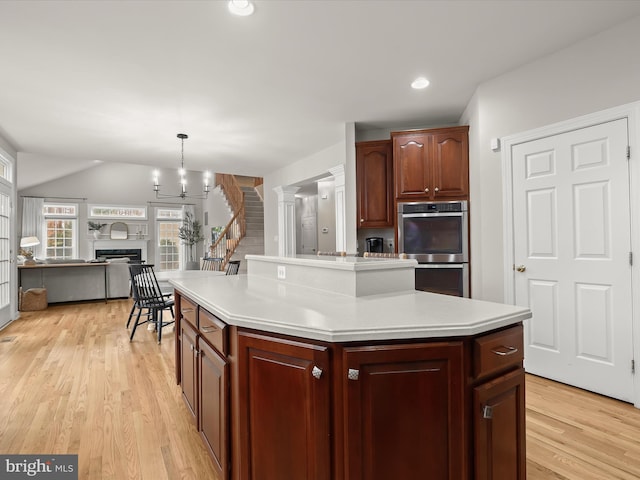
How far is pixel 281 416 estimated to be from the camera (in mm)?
1254

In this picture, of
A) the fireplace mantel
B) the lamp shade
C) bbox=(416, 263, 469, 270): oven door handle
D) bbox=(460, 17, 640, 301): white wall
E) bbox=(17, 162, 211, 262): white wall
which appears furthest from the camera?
the fireplace mantel

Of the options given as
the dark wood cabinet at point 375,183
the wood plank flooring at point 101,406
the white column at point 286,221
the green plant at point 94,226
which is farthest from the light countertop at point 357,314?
the green plant at point 94,226

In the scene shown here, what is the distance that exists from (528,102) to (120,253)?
1133 centimetres

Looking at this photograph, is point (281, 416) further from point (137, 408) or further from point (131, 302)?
point (131, 302)

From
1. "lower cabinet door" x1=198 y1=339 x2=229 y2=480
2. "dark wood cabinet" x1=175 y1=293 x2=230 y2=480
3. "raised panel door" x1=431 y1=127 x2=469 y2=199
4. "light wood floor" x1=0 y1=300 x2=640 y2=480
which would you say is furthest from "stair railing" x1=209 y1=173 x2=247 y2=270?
"lower cabinet door" x1=198 y1=339 x2=229 y2=480

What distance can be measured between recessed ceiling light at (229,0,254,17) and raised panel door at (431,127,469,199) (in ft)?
7.67

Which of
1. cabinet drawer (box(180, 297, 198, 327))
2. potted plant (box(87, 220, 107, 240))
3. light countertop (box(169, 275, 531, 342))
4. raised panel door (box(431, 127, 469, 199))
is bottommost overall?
cabinet drawer (box(180, 297, 198, 327))

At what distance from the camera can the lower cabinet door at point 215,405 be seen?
1464 millimetres

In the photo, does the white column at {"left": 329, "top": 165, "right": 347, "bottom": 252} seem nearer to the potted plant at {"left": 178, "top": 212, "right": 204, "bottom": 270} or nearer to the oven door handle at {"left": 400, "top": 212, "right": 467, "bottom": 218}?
the oven door handle at {"left": 400, "top": 212, "right": 467, "bottom": 218}

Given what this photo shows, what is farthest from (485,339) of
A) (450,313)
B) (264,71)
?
(264,71)

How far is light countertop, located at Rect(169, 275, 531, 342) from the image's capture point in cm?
115

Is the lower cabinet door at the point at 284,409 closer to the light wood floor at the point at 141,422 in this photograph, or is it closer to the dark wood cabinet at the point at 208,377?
the dark wood cabinet at the point at 208,377

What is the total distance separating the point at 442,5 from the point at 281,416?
2.49 metres

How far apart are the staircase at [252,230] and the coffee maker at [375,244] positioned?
4725mm
